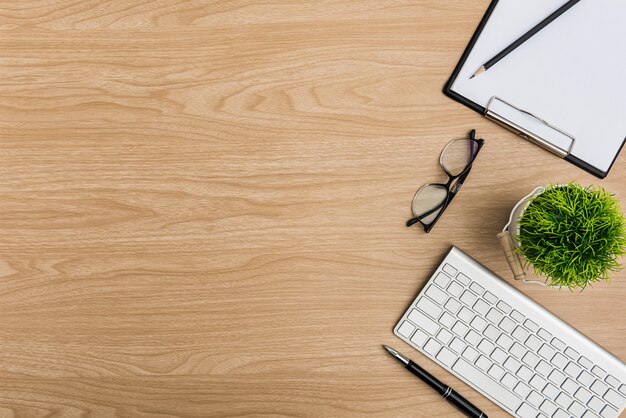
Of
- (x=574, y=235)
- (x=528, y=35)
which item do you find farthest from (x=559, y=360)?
(x=528, y=35)

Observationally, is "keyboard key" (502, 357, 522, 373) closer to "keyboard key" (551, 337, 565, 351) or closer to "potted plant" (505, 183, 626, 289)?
"keyboard key" (551, 337, 565, 351)

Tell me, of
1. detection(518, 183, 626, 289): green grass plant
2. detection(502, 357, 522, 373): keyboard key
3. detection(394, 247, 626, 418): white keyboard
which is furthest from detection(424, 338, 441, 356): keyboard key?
detection(518, 183, 626, 289): green grass plant

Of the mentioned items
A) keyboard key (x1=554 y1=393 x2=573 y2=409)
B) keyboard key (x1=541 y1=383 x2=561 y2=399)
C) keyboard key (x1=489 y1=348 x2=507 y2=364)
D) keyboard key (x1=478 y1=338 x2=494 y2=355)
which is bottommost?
keyboard key (x1=554 y1=393 x2=573 y2=409)

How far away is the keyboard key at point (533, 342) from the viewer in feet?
2.67

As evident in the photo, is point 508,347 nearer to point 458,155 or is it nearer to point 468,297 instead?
point 468,297

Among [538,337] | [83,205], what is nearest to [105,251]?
[83,205]

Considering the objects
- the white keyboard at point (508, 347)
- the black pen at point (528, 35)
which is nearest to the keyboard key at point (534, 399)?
the white keyboard at point (508, 347)

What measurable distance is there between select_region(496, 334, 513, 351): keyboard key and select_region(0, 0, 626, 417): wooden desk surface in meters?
0.08

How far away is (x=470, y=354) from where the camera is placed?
2.70ft

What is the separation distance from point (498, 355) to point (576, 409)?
0.45ft

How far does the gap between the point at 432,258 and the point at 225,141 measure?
1.23ft

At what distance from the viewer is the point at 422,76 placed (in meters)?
0.84

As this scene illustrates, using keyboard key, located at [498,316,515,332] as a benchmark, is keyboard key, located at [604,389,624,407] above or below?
below

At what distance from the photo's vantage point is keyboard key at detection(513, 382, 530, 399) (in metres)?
0.81
